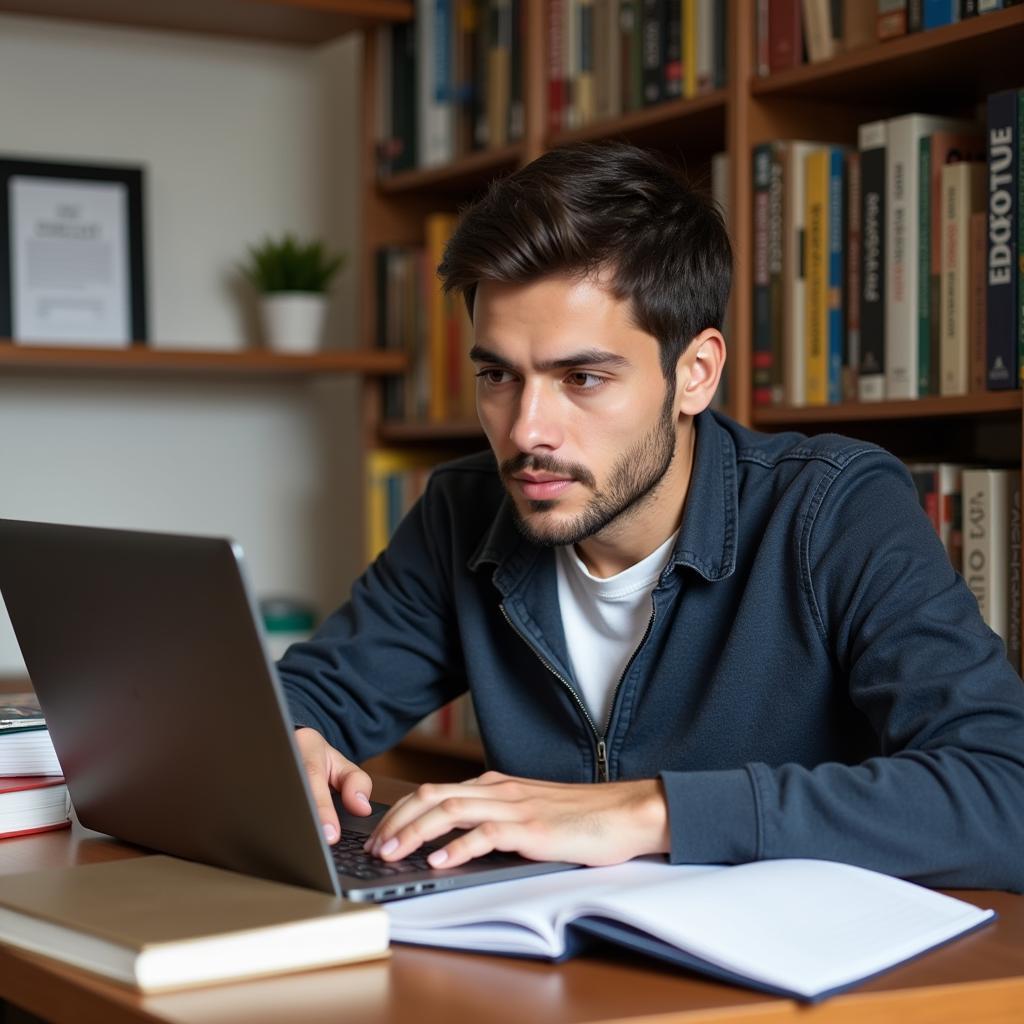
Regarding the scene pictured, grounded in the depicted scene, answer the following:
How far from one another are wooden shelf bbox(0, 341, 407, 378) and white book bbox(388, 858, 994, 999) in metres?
1.70

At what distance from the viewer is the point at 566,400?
55.6 inches

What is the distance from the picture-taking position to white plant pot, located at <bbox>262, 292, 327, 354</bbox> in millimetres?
2727

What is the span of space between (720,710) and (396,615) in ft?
1.38

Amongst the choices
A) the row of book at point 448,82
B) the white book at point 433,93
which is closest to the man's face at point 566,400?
the row of book at point 448,82

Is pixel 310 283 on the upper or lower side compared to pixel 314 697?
upper

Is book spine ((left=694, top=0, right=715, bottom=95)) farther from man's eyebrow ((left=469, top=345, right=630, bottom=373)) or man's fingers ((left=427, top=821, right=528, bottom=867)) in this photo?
man's fingers ((left=427, top=821, right=528, bottom=867))

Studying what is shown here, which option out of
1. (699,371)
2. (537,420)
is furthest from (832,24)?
(537,420)

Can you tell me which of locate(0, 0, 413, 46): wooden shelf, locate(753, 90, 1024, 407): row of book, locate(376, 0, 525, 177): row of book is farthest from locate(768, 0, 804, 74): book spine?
locate(0, 0, 413, 46): wooden shelf

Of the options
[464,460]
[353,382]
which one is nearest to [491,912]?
[464,460]

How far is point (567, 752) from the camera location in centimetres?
154

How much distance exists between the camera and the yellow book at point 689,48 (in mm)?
2123

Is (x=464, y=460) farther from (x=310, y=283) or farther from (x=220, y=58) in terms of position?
(x=220, y=58)

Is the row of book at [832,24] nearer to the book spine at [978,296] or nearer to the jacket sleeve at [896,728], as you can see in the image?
the book spine at [978,296]

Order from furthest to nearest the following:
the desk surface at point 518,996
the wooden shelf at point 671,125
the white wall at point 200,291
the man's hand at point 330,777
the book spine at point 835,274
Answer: the white wall at point 200,291 < the wooden shelf at point 671,125 < the book spine at point 835,274 < the man's hand at point 330,777 < the desk surface at point 518,996
